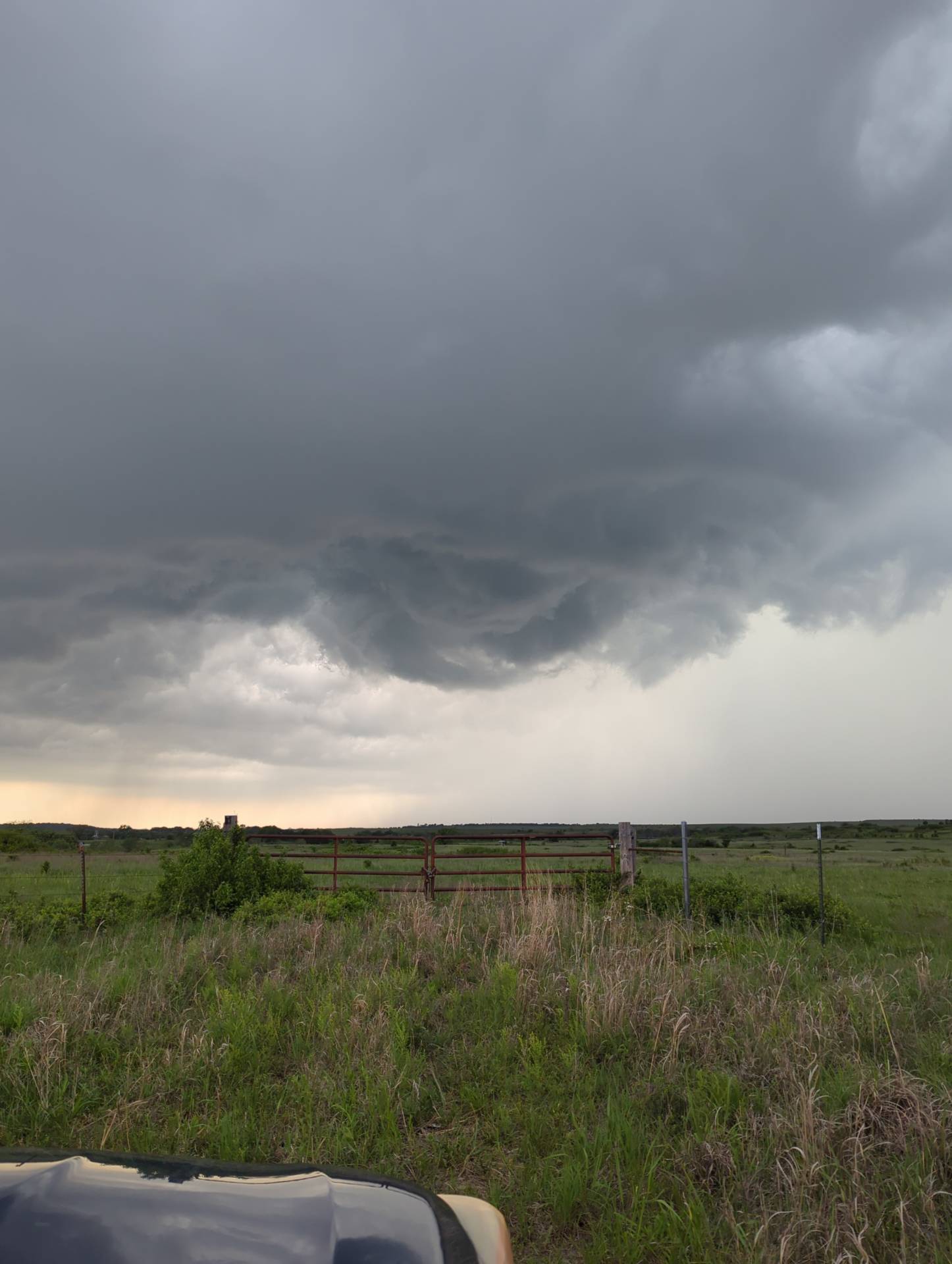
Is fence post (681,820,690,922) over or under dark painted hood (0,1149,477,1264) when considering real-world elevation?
under

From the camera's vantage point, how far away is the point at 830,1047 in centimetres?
690

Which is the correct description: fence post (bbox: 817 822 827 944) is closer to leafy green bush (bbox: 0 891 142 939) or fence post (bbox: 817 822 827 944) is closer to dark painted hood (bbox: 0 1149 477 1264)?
leafy green bush (bbox: 0 891 142 939)

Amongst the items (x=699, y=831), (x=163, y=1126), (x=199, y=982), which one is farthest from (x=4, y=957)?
(x=699, y=831)

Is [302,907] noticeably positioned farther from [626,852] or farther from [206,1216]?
[206,1216]

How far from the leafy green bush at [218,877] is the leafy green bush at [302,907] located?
0.45m

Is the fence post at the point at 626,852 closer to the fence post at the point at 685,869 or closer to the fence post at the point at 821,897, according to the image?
the fence post at the point at 685,869

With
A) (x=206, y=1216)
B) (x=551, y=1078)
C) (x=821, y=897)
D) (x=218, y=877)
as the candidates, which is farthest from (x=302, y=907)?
(x=206, y=1216)

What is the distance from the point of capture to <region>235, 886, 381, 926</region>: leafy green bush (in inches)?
559

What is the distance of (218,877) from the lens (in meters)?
17.3

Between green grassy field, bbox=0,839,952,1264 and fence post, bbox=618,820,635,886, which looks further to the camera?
fence post, bbox=618,820,635,886

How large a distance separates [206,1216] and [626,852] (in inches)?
684

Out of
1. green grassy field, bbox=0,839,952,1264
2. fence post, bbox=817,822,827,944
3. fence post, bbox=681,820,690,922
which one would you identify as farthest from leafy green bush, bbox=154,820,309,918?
fence post, bbox=817,822,827,944

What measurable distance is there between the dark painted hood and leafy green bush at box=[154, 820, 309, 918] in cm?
1547

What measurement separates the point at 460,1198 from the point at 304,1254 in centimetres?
55
